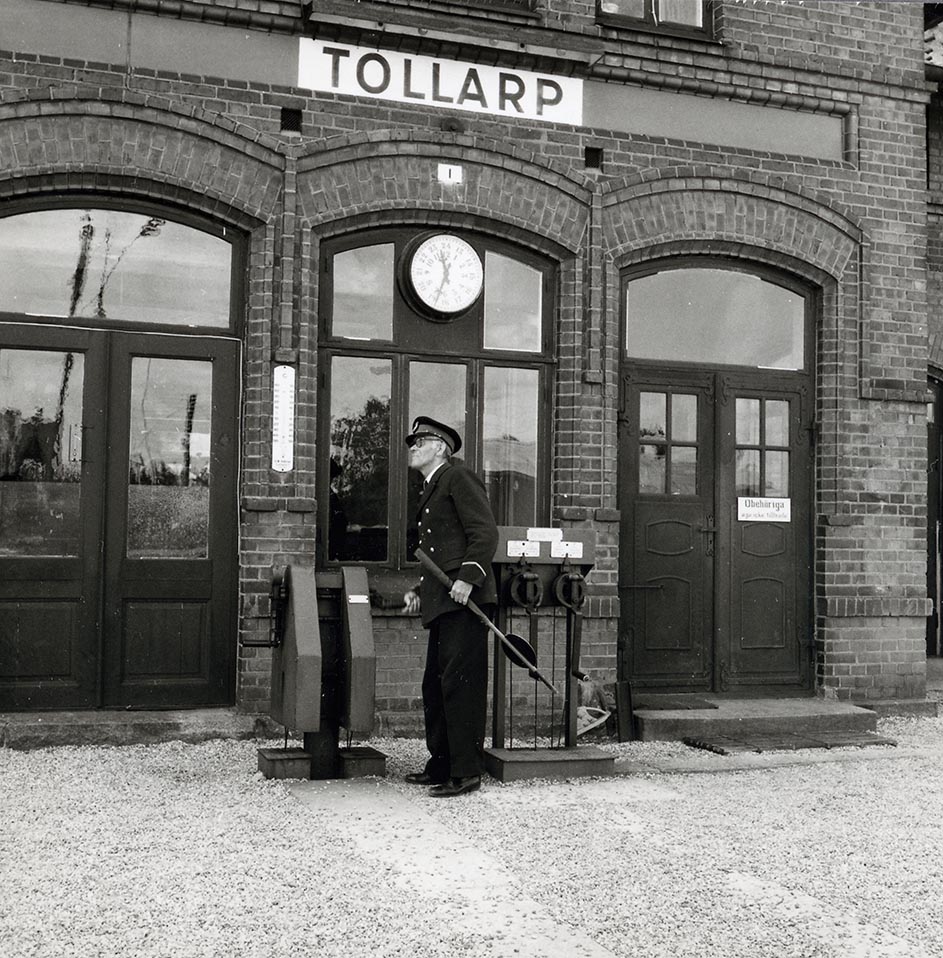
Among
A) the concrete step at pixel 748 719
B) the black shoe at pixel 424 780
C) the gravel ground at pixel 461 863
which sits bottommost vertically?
the gravel ground at pixel 461 863

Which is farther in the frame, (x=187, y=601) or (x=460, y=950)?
(x=187, y=601)

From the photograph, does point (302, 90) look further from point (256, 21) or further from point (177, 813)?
point (177, 813)

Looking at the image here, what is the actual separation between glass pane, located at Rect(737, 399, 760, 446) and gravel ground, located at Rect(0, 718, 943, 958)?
3051mm

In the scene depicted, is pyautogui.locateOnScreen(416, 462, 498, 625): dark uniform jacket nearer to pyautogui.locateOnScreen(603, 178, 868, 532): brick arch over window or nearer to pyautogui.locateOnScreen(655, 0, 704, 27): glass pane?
pyautogui.locateOnScreen(603, 178, 868, 532): brick arch over window

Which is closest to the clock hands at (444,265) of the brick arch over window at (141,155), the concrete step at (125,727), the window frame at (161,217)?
the brick arch over window at (141,155)

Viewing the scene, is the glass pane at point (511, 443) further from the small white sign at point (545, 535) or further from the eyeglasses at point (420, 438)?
the eyeglasses at point (420, 438)

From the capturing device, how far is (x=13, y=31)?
8.26m

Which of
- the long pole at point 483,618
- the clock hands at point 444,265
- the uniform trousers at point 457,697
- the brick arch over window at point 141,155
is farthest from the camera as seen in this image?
the clock hands at point 444,265

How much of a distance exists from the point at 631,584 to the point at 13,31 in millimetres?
5811

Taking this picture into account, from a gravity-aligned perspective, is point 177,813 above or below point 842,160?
below

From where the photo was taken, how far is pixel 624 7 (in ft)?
32.7

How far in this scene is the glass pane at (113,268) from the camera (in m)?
8.45

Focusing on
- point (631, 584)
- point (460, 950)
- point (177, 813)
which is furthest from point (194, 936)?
point (631, 584)

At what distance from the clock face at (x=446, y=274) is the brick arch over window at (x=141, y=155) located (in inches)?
43.5
